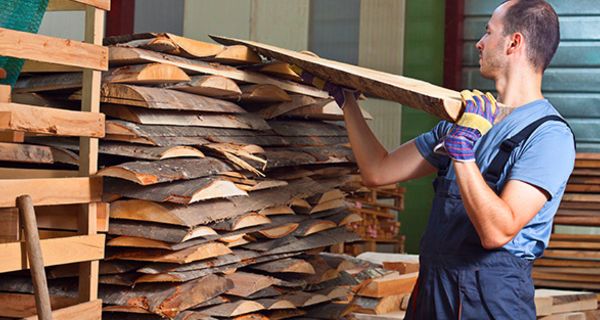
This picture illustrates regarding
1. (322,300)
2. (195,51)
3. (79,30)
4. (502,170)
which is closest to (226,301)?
(322,300)

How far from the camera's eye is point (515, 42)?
12.7 feet

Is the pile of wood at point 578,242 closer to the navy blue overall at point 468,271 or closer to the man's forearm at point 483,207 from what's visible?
the navy blue overall at point 468,271

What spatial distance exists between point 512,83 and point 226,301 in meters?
1.59

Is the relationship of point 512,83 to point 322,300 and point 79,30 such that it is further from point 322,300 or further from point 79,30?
point 79,30

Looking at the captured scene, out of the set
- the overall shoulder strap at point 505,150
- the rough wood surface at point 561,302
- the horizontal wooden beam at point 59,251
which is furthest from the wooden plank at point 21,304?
the rough wood surface at point 561,302

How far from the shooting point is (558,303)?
6457mm

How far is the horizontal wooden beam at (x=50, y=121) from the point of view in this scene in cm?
339

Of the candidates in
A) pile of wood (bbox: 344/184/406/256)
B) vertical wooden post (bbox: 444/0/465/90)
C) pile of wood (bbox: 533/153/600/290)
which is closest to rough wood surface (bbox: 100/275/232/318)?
pile of wood (bbox: 344/184/406/256)

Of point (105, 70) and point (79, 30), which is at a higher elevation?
point (79, 30)

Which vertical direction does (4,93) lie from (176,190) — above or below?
above

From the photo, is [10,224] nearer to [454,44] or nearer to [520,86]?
[520,86]

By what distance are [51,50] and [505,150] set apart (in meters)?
1.81

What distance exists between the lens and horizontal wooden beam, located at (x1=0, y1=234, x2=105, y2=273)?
344 centimetres

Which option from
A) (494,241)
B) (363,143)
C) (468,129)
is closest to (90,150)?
(363,143)
